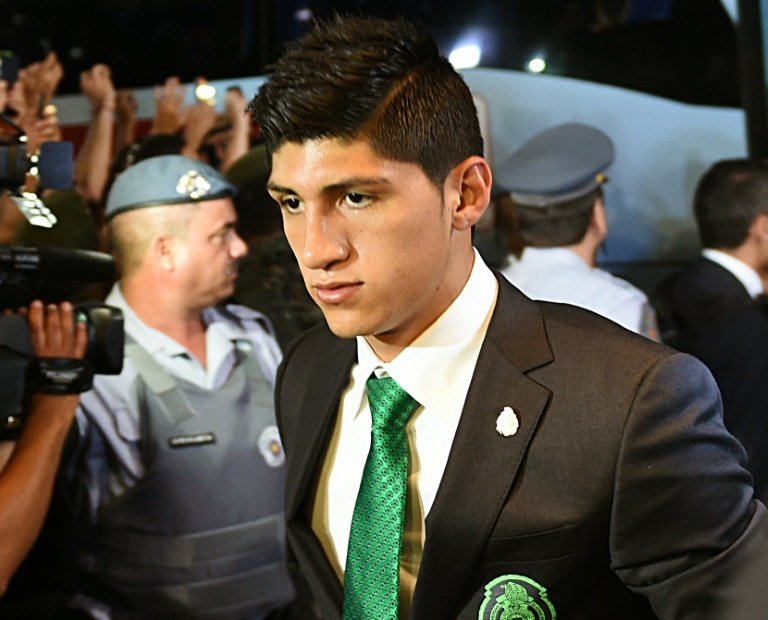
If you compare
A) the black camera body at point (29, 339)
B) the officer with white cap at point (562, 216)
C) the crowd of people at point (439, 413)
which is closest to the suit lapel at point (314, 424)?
the crowd of people at point (439, 413)

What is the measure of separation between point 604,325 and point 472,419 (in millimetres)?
199

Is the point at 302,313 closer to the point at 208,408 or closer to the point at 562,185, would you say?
the point at 208,408

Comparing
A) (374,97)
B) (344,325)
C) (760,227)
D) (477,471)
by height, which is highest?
(374,97)

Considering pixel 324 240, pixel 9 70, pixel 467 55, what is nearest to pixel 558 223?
pixel 467 55

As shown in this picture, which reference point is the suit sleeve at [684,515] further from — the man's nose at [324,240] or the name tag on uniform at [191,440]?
the name tag on uniform at [191,440]

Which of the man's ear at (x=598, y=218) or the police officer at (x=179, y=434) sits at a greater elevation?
the man's ear at (x=598, y=218)

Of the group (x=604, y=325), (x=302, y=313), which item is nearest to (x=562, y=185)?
(x=302, y=313)

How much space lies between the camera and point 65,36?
10.8 feet

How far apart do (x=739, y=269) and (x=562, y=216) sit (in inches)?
22.7

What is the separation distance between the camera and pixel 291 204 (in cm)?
127

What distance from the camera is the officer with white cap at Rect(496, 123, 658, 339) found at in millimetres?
2834

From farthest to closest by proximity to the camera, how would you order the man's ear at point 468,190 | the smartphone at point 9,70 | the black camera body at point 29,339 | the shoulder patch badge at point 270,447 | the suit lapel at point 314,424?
1. the smartphone at point 9,70
2. the shoulder patch badge at point 270,447
3. the black camera body at point 29,339
4. the suit lapel at point 314,424
5. the man's ear at point 468,190

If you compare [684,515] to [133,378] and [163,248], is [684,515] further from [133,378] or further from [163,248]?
[163,248]

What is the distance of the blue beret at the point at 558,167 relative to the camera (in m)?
3.00
